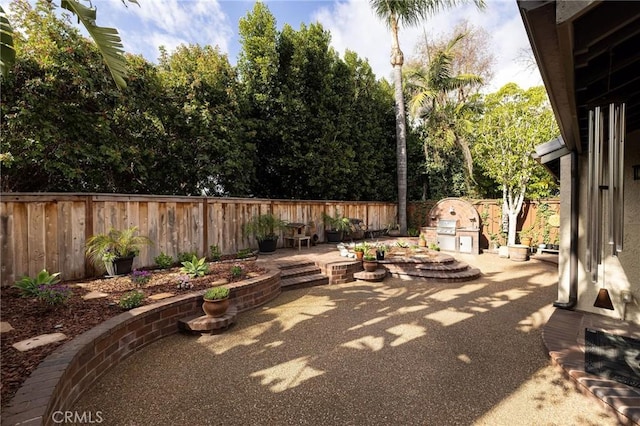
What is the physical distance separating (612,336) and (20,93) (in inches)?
444

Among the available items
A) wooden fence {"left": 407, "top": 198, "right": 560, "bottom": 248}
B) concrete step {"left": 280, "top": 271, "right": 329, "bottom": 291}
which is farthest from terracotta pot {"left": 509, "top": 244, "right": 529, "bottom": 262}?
concrete step {"left": 280, "top": 271, "right": 329, "bottom": 291}

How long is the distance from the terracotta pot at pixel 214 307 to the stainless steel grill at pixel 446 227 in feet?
31.9

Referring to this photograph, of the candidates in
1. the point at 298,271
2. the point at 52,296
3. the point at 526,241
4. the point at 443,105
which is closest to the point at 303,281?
the point at 298,271

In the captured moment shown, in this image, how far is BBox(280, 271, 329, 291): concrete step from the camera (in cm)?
644

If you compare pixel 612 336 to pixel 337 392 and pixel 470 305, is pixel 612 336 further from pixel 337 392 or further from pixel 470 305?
pixel 337 392

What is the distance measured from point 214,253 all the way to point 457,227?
9.15m

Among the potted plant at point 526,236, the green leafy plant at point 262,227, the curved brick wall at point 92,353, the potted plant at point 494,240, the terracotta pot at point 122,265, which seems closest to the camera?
the curved brick wall at point 92,353

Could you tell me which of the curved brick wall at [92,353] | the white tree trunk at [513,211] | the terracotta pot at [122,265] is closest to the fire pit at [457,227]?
the white tree trunk at [513,211]

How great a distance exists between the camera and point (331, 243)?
1133cm

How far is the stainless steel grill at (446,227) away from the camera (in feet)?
37.1

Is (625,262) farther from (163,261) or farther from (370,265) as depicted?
(163,261)

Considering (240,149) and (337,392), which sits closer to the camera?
(337,392)

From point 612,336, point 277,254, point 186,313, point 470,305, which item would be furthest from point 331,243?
point 612,336

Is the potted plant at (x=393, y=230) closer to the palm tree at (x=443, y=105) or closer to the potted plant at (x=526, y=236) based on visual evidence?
the palm tree at (x=443, y=105)
